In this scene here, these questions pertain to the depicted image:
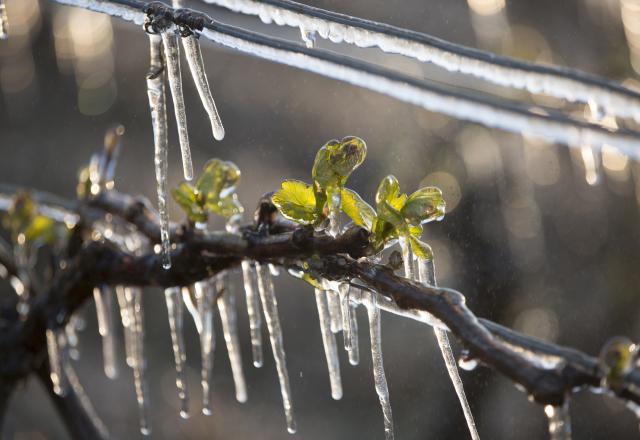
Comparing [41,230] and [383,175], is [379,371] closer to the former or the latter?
[41,230]

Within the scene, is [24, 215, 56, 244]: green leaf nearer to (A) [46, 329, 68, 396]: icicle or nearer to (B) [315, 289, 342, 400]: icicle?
(A) [46, 329, 68, 396]: icicle

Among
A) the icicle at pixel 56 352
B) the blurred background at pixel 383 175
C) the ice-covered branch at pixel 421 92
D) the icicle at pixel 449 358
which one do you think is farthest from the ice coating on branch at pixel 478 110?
the blurred background at pixel 383 175

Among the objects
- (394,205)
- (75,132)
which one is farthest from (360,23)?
(75,132)

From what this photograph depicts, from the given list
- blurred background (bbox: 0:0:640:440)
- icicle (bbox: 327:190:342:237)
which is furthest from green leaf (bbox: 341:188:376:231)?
blurred background (bbox: 0:0:640:440)

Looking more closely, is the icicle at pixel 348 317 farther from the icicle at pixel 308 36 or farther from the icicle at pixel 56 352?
the icicle at pixel 56 352

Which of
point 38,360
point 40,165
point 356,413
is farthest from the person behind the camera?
point 40,165

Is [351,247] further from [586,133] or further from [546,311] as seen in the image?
[546,311]

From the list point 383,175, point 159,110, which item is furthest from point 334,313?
point 383,175
